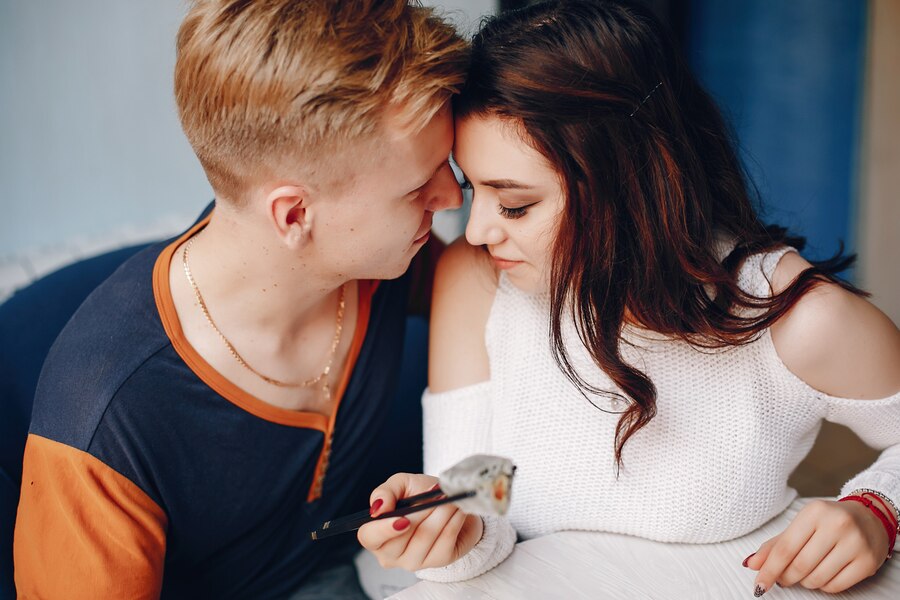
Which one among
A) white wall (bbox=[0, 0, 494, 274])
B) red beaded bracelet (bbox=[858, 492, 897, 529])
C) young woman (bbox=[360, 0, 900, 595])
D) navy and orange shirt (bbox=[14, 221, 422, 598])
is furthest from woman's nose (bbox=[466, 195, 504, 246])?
white wall (bbox=[0, 0, 494, 274])

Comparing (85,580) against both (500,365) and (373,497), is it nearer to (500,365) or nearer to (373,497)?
(373,497)

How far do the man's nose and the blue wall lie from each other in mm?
1644

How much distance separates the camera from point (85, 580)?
1011 millimetres

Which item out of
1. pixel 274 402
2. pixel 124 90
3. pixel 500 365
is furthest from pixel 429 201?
pixel 124 90

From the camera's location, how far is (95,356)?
108 centimetres

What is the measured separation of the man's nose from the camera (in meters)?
1.12

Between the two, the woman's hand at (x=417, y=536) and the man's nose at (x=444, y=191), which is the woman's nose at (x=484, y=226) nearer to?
the man's nose at (x=444, y=191)

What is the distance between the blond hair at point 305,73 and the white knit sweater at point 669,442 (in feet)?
1.36

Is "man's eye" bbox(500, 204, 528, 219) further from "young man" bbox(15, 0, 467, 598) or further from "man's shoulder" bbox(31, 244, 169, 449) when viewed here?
"man's shoulder" bbox(31, 244, 169, 449)

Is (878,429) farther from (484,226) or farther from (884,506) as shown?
(484,226)

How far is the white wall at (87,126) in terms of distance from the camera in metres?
2.11

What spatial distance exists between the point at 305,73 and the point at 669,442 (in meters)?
0.67

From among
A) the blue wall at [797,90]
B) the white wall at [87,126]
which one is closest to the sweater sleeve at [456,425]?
the white wall at [87,126]

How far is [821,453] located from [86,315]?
6.45 feet
